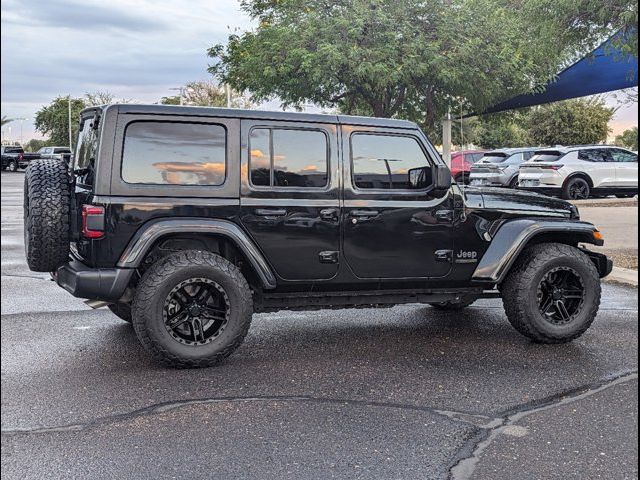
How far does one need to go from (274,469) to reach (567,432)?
63.0 inches

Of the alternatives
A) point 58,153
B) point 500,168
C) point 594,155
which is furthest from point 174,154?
point 500,168

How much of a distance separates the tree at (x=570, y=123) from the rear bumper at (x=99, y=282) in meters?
37.4

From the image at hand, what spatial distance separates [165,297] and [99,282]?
43 cm

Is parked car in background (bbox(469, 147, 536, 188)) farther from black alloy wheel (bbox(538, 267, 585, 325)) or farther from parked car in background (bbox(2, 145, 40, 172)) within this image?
parked car in background (bbox(2, 145, 40, 172))

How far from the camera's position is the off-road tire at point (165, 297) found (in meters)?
4.71

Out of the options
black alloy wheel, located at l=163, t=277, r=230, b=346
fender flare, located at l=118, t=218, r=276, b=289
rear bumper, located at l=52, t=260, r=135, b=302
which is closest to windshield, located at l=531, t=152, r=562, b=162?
fender flare, located at l=118, t=218, r=276, b=289

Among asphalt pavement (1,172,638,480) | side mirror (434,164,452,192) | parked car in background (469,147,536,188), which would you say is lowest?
asphalt pavement (1,172,638,480)

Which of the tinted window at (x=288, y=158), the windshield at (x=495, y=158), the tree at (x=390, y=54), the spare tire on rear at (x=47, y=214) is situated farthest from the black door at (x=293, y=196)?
the windshield at (x=495, y=158)

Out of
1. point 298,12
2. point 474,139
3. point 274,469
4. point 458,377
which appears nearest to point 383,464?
point 274,469

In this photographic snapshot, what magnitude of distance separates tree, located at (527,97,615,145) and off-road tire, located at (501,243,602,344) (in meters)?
35.4

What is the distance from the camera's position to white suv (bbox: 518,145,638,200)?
19.4m

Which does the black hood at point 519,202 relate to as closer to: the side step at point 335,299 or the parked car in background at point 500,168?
the side step at point 335,299

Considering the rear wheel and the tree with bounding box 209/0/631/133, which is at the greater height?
the tree with bounding box 209/0/631/133

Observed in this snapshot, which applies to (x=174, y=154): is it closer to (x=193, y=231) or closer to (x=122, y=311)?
(x=193, y=231)
